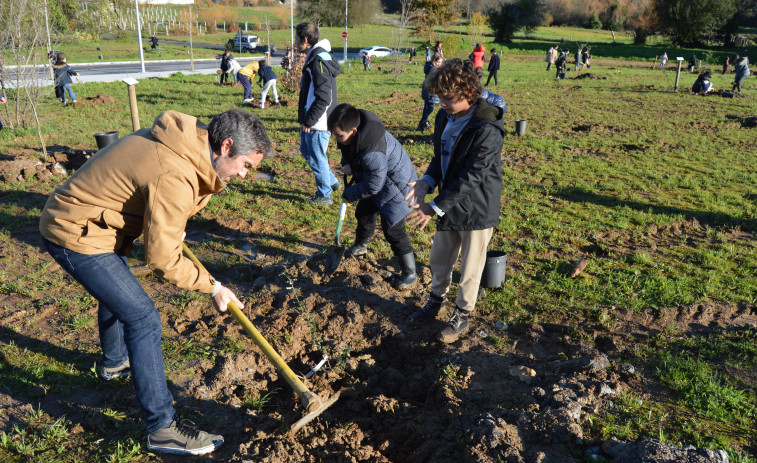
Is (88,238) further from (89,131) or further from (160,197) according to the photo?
(89,131)

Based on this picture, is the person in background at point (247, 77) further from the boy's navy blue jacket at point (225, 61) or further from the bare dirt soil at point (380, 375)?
the bare dirt soil at point (380, 375)

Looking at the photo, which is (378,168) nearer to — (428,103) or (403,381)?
Result: (403,381)

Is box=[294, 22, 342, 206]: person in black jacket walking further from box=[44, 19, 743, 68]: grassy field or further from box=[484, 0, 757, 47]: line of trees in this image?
box=[484, 0, 757, 47]: line of trees

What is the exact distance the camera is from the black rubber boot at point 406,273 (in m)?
4.72

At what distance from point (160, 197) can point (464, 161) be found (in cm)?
207

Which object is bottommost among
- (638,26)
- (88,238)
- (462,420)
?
(462,420)

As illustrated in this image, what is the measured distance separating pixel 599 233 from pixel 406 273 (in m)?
2.83

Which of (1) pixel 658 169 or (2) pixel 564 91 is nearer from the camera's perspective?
(1) pixel 658 169

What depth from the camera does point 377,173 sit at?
4336 millimetres

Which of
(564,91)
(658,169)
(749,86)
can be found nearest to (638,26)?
(749,86)

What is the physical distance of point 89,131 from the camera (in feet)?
36.2

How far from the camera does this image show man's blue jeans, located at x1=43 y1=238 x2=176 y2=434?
2633 mm

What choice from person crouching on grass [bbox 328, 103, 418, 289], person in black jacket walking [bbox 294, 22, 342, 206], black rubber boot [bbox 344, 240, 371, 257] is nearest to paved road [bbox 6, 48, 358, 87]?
person in black jacket walking [bbox 294, 22, 342, 206]

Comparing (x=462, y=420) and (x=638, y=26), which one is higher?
(x=638, y=26)
